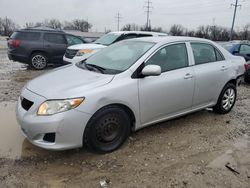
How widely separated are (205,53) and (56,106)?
3071 mm

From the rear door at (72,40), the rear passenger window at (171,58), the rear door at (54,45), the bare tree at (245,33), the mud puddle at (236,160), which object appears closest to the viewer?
the mud puddle at (236,160)

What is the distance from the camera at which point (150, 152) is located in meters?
3.80

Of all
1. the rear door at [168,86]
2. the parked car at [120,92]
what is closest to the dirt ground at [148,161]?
the parked car at [120,92]

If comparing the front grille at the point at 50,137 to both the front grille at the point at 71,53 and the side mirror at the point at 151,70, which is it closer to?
the side mirror at the point at 151,70

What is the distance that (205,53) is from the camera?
4.96 metres

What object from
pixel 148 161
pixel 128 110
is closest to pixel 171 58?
pixel 128 110

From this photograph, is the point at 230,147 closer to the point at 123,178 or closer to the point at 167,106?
the point at 167,106

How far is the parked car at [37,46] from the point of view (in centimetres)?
1059

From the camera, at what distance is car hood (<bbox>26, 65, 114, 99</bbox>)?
333 centimetres

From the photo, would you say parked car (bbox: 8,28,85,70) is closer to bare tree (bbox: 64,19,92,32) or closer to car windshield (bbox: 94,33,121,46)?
car windshield (bbox: 94,33,121,46)

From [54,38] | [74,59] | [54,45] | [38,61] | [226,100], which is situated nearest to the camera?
[226,100]

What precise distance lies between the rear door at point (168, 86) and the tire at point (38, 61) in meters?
7.81

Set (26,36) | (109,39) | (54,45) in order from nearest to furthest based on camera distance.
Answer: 1. (109,39)
2. (26,36)
3. (54,45)

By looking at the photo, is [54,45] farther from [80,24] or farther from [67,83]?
[80,24]
